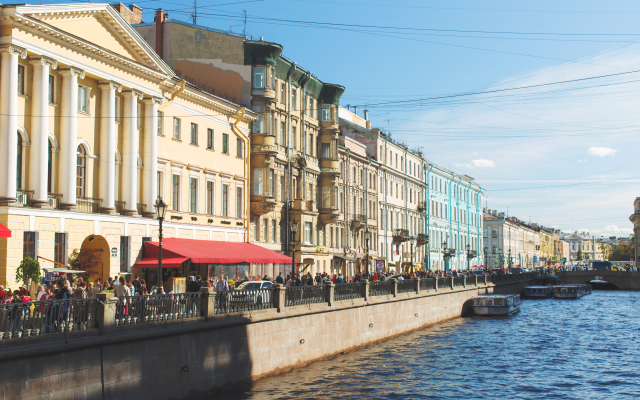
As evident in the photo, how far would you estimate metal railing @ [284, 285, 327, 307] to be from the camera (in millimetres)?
22969

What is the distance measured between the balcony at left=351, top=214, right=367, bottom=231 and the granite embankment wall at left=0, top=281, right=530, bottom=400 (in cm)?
2534

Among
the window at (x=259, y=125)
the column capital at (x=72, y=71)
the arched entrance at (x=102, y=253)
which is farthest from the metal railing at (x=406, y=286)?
the column capital at (x=72, y=71)

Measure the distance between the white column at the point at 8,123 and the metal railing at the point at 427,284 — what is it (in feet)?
74.1

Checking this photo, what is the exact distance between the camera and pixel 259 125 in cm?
4097

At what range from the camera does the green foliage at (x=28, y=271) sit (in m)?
22.9

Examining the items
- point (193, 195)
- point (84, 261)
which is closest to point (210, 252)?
point (193, 195)

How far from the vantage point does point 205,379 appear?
1761 cm

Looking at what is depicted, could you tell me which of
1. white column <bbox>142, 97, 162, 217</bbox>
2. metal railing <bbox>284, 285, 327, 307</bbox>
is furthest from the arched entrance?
metal railing <bbox>284, 285, 327, 307</bbox>

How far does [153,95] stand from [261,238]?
12690 mm

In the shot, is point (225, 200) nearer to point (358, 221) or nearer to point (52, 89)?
point (52, 89)

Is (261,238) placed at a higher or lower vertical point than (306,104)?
lower

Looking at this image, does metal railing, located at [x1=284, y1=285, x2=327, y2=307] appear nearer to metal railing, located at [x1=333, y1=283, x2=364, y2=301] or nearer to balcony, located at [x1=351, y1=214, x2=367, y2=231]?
metal railing, located at [x1=333, y1=283, x2=364, y2=301]

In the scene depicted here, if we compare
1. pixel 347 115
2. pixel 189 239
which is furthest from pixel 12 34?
pixel 347 115

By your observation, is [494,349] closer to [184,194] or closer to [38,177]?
[184,194]
